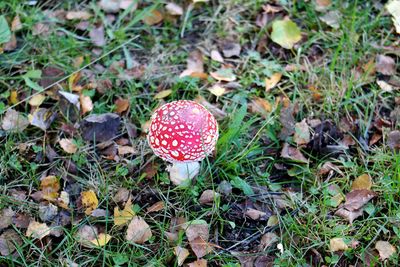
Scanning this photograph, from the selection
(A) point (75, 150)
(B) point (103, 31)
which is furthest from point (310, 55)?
(A) point (75, 150)

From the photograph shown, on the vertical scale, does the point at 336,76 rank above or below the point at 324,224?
above

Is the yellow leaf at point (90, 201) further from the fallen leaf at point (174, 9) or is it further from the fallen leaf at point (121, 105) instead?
the fallen leaf at point (174, 9)

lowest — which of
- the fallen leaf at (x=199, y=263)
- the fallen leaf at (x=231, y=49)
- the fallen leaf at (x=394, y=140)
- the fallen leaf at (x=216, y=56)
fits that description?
the fallen leaf at (x=199, y=263)

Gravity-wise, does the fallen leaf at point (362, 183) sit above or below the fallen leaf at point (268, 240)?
above

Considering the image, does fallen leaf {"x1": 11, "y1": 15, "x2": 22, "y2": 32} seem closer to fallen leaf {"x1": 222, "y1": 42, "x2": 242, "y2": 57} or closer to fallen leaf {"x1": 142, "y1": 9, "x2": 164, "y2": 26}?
fallen leaf {"x1": 142, "y1": 9, "x2": 164, "y2": 26}

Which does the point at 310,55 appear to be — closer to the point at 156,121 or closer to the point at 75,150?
the point at 156,121

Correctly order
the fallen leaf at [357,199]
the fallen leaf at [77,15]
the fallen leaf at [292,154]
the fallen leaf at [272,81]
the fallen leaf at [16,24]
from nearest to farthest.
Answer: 1. the fallen leaf at [357,199]
2. the fallen leaf at [292,154]
3. the fallen leaf at [272,81]
4. the fallen leaf at [16,24]
5. the fallen leaf at [77,15]

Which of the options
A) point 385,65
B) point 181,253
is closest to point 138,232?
point 181,253

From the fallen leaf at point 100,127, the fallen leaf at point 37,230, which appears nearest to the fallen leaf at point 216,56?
the fallen leaf at point 100,127
